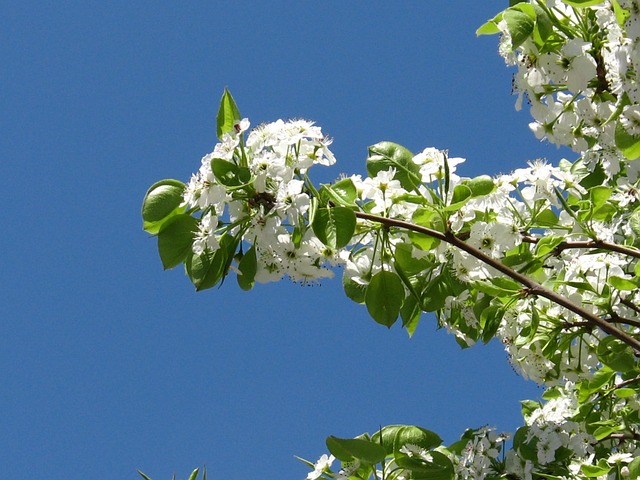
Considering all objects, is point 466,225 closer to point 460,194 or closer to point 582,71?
point 460,194

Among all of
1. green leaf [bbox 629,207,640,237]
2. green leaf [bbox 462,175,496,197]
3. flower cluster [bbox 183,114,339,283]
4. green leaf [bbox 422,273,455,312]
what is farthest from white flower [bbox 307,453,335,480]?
green leaf [bbox 629,207,640,237]

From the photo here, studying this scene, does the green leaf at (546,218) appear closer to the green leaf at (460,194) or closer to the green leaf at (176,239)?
the green leaf at (460,194)

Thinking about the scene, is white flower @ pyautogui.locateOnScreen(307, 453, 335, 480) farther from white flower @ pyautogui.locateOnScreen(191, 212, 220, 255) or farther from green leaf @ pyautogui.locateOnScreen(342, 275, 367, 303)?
white flower @ pyautogui.locateOnScreen(191, 212, 220, 255)

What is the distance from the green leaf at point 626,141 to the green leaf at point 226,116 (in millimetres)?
1319

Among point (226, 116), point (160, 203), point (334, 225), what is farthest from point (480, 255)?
point (160, 203)

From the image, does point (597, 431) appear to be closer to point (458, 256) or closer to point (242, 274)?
point (458, 256)

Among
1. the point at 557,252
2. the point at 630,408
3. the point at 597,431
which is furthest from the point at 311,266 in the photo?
the point at 630,408

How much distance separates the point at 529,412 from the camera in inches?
169

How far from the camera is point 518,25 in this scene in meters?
2.87

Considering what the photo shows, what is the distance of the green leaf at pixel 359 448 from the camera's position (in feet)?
10.0

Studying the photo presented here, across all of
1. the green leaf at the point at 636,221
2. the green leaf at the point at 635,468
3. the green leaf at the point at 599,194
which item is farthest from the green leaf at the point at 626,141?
the green leaf at the point at 635,468

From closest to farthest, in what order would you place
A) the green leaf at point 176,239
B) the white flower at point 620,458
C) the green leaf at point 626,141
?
the green leaf at point 176,239 < the green leaf at point 626,141 < the white flower at point 620,458

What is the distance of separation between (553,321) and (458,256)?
1.90 ft

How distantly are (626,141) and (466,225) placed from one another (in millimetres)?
623
